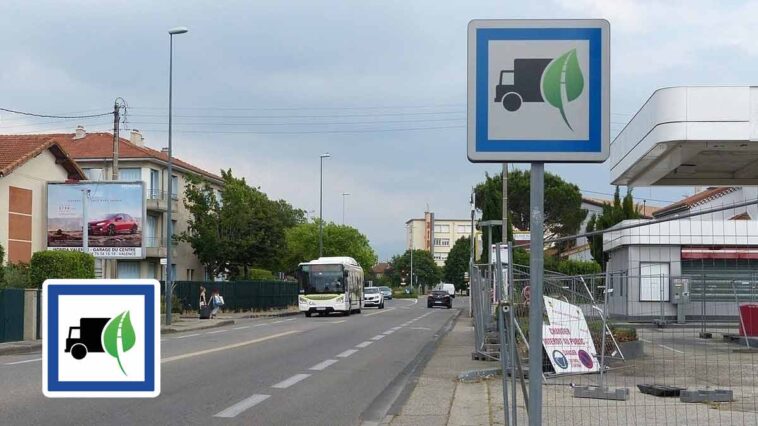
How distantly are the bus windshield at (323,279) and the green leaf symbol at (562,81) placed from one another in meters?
43.2

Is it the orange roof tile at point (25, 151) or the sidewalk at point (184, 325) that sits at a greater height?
the orange roof tile at point (25, 151)

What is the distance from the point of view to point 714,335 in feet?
26.9

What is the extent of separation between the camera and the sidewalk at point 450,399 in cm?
1084

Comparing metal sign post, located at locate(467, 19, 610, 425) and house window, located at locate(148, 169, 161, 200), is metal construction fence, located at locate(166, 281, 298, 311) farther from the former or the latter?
metal sign post, located at locate(467, 19, 610, 425)

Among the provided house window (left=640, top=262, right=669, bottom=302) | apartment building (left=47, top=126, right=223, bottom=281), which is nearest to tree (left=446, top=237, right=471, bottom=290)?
apartment building (left=47, top=126, right=223, bottom=281)

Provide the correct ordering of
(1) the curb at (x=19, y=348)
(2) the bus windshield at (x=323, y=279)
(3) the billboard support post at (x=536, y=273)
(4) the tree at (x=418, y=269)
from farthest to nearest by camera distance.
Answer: (4) the tree at (x=418, y=269), (2) the bus windshield at (x=323, y=279), (1) the curb at (x=19, y=348), (3) the billboard support post at (x=536, y=273)

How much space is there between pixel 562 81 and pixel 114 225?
39492 mm

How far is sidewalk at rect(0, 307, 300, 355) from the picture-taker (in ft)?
75.5

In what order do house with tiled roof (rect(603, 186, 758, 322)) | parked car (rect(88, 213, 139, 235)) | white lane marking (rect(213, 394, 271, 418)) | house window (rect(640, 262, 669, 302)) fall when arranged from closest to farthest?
house with tiled roof (rect(603, 186, 758, 322)) < house window (rect(640, 262, 669, 302)) < white lane marking (rect(213, 394, 271, 418)) < parked car (rect(88, 213, 139, 235))

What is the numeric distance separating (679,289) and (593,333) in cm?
419

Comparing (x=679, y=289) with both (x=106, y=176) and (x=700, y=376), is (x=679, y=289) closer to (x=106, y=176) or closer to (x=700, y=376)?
(x=700, y=376)

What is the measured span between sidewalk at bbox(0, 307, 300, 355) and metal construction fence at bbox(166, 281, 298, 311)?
0.82m

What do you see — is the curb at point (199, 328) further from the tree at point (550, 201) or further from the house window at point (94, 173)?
the tree at point (550, 201)

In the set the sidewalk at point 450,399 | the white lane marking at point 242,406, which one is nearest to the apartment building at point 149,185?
the sidewalk at point 450,399
